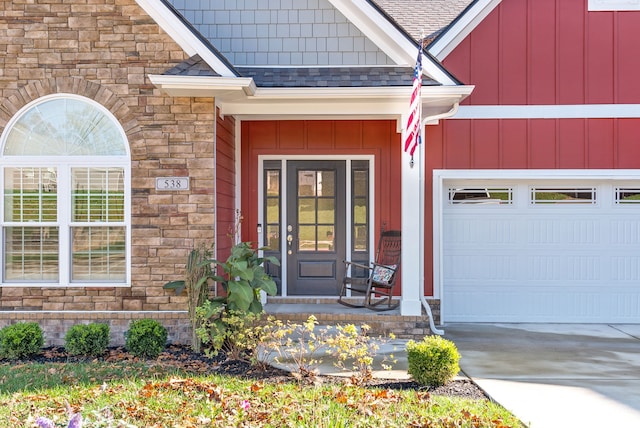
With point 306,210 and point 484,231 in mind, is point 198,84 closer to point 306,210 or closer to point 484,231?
point 306,210

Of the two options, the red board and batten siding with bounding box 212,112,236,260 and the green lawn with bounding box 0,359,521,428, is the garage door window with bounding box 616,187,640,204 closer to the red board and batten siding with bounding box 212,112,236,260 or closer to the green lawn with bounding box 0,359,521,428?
the green lawn with bounding box 0,359,521,428

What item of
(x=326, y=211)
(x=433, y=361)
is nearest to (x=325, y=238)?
(x=326, y=211)

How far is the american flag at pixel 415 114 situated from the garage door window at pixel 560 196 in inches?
112

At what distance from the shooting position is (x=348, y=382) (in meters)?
5.11

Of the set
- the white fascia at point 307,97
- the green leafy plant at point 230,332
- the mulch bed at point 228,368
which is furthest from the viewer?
the white fascia at point 307,97

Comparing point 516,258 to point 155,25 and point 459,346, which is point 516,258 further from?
point 155,25

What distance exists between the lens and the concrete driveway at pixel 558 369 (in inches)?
176

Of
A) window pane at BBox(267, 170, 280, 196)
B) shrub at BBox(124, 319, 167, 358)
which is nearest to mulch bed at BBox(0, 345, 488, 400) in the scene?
shrub at BBox(124, 319, 167, 358)

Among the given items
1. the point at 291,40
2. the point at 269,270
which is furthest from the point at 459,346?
the point at 291,40

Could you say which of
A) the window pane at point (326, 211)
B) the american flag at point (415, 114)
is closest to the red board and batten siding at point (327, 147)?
the window pane at point (326, 211)

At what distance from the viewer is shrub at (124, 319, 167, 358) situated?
20.0ft

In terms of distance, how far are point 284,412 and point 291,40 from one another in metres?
5.05

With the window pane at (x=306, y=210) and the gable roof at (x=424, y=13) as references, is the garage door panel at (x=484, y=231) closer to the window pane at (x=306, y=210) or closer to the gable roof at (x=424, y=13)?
the window pane at (x=306, y=210)

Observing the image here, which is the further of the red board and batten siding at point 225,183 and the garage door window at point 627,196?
the garage door window at point 627,196
